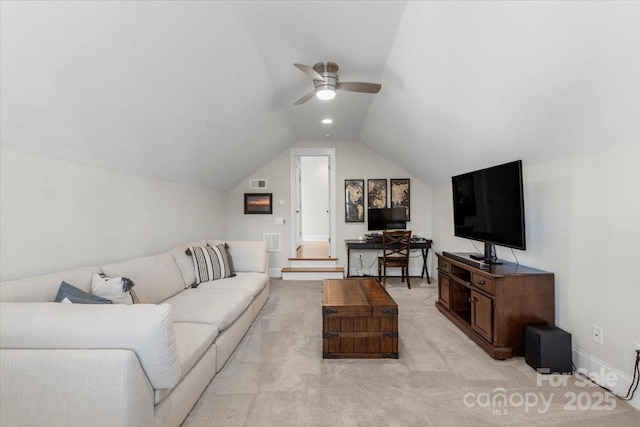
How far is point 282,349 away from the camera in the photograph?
2.63 meters

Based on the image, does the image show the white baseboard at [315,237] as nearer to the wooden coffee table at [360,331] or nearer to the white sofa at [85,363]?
the wooden coffee table at [360,331]

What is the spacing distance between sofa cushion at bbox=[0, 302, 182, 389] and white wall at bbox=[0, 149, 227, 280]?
0.71 m

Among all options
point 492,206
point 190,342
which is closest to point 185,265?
point 190,342

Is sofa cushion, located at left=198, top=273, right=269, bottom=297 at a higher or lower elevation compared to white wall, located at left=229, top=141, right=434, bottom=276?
lower

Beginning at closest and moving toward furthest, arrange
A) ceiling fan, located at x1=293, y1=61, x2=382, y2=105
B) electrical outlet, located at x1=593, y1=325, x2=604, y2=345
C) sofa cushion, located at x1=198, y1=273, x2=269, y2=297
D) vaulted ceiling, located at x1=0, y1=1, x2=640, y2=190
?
vaulted ceiling, located at x1=0, y1=1, x2=640, y2=190 → electrical outlet, located at x1=593, y1=325, x2=604, y2=345 → ceiling fan, located at x1=293, y1=61, x2=382, y2=105 → sofa cushion, located at x1=198, y1=273, x2=269, y2=297

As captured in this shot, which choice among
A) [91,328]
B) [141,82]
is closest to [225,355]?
[91,328]

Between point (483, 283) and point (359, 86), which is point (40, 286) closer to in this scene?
point (359, 86)

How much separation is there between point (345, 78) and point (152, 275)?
276 centimetres

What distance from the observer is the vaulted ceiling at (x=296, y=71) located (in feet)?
4.97

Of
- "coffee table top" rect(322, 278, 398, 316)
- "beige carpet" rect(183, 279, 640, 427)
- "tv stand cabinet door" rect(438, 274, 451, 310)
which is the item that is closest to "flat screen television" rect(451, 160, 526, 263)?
"tv stand cabinet door" rect(438, 274, 451, 310)

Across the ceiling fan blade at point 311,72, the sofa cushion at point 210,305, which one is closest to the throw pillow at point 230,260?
the sofa cushion at point 210,305

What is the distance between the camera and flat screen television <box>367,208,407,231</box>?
5.43 meters

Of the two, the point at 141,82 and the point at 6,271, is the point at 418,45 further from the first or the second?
the point at 6,271

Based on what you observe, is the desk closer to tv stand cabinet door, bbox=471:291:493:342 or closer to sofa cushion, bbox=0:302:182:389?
tv stand cabinet door, bbox=471:291:493:342
